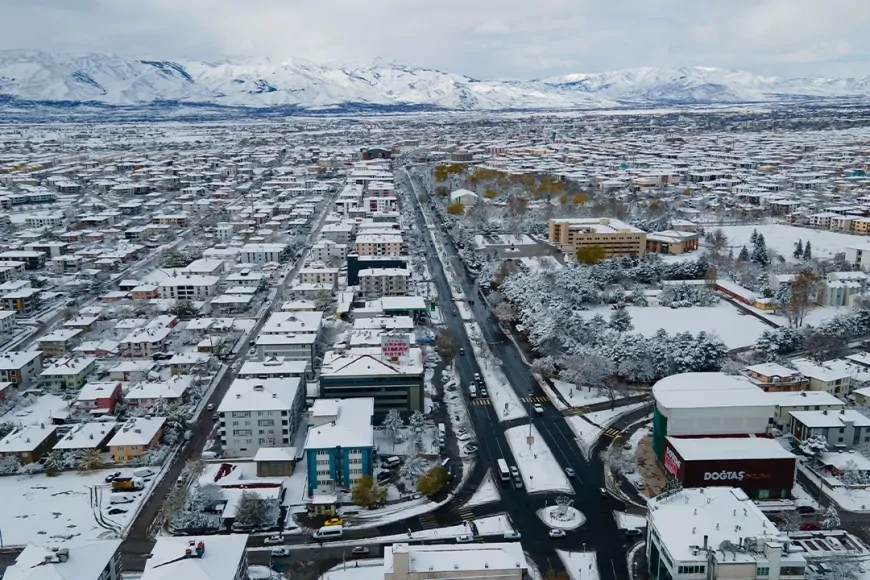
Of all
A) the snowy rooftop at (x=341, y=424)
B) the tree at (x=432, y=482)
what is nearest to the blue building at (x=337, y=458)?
the snowy rooftop at (x=341, y=424)

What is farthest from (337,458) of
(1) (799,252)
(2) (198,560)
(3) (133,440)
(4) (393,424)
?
(1) (799,252)

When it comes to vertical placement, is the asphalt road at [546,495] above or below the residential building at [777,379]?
below

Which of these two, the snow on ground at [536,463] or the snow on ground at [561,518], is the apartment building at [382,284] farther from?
the snow on ground at [561,518]

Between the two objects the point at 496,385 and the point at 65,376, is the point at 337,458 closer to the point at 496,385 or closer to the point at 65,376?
the point at 496,385

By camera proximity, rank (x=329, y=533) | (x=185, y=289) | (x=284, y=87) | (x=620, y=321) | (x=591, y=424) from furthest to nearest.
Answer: (x=284, y=87)
(x=185, y=289)
(x=620, y=321)
(x=591, y=424)
(x=329, y=533)

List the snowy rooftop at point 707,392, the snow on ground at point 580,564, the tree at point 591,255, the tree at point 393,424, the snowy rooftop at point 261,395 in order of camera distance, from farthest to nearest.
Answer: the tree at point 591,255, the tree at point 393,424, the snowy rooftop at point 261,395, the snowy rooftop at point 707,392, the snow on ground at point 580,564

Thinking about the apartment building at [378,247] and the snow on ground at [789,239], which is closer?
the apartment building at [378,247]

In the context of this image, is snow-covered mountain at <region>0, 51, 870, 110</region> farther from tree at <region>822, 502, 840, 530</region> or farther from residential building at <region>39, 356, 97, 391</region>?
tree at <region>822, 502, 840, 530</region>
